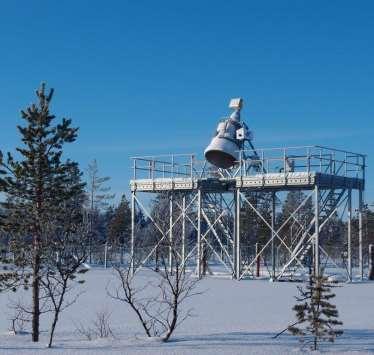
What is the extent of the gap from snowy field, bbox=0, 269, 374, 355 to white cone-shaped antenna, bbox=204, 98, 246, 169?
9138 millimetres

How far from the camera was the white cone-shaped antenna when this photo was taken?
3619 cm

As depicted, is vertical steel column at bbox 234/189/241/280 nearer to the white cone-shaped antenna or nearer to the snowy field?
the white cone-shaped antenna

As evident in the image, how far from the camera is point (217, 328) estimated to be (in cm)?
1678

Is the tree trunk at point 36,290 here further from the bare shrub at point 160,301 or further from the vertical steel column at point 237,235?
the vertical steel column at point 237,235

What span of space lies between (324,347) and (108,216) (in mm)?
74805

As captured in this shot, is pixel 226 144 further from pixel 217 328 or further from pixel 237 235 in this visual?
pixel 217 328

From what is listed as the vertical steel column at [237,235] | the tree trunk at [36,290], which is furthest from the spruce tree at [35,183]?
the vertical steel column at [237,235]

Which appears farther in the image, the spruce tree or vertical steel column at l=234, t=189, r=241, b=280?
vertical steel column at l=234, t=189, r=241, b=280

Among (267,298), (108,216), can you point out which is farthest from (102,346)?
(108,216)

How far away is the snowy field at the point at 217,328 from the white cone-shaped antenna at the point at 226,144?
9138 millimetres

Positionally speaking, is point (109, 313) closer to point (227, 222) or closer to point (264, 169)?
point (264, 169)

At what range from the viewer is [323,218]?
35250 mm

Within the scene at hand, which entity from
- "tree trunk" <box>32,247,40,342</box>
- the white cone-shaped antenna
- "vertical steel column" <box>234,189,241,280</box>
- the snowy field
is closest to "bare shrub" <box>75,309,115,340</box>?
the snowy field

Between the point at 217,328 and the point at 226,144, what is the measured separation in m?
20.1
